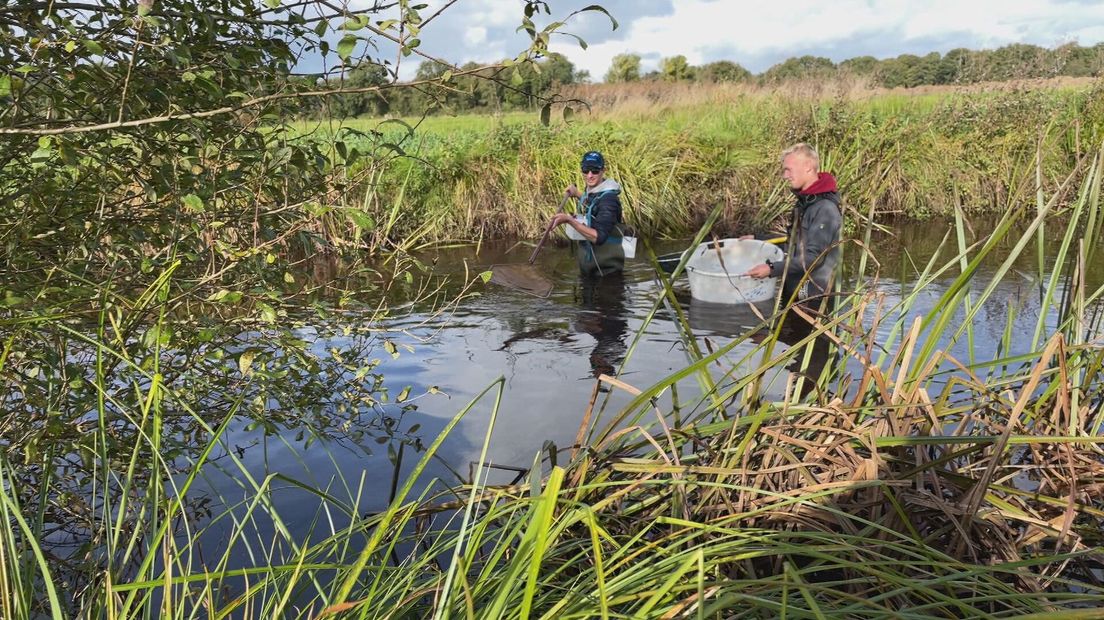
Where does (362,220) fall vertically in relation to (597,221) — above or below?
above

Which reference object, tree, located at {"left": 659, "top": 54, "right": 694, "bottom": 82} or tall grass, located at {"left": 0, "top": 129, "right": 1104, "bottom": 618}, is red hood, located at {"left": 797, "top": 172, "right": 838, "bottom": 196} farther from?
tree, located at {"left": 659, "top": 54, "right": 694, "bottom": 82}

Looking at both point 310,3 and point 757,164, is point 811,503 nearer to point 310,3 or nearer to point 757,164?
point 310,3

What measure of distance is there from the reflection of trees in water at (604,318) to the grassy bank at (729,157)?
12.3ft

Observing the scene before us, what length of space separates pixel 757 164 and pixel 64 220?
1212 cm

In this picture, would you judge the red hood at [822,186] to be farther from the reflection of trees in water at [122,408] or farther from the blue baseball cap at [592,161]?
the reflection of trees in water at [122,408]

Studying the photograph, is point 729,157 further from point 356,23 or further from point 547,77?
point 356,23

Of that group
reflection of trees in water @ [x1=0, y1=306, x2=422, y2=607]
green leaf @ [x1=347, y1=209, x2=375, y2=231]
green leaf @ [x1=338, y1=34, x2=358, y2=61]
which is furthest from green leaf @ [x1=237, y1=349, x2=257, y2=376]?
green leaf @ [x1=338, y1=34, x2=358, y2=61]

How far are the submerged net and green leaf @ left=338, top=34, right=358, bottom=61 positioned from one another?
6742 millimetres

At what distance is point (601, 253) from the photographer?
28.0ft

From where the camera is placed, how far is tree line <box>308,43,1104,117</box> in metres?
2.46

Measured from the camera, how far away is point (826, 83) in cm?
1688

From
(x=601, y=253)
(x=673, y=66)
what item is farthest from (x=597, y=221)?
(x=673, y=66)

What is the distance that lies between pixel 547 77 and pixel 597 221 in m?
3.53

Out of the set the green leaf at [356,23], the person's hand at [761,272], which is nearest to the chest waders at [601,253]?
the person's hand at [761,272]
